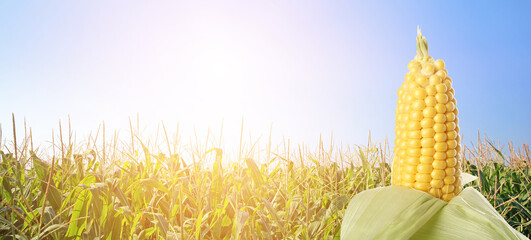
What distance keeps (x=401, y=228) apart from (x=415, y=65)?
103 centimetres

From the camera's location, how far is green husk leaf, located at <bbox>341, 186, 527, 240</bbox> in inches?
80.0

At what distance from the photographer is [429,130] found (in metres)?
2.21

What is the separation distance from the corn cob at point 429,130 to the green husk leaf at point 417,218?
105 millimetres

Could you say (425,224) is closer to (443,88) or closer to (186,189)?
(443,88)

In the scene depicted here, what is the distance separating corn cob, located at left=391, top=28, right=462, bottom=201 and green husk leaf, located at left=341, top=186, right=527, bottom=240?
0.34 feet

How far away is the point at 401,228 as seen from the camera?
2045 mm

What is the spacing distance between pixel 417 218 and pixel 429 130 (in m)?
0.54

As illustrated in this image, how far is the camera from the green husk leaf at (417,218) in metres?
2.03

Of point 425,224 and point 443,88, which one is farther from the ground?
point 443,88

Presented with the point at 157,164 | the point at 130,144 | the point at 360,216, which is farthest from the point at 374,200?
the point at 130,144

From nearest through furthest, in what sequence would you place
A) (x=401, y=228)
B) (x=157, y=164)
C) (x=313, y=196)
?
(x=401, y=228) < (x=313, y=196) < (x=157, y=164)

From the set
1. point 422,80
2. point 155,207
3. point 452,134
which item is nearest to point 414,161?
point 452,134

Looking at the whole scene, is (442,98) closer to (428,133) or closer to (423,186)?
(428,133)

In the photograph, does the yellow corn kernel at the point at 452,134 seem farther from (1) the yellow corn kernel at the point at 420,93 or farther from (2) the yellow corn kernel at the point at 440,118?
(1) the yellow corn kernel at the point at 420,93
